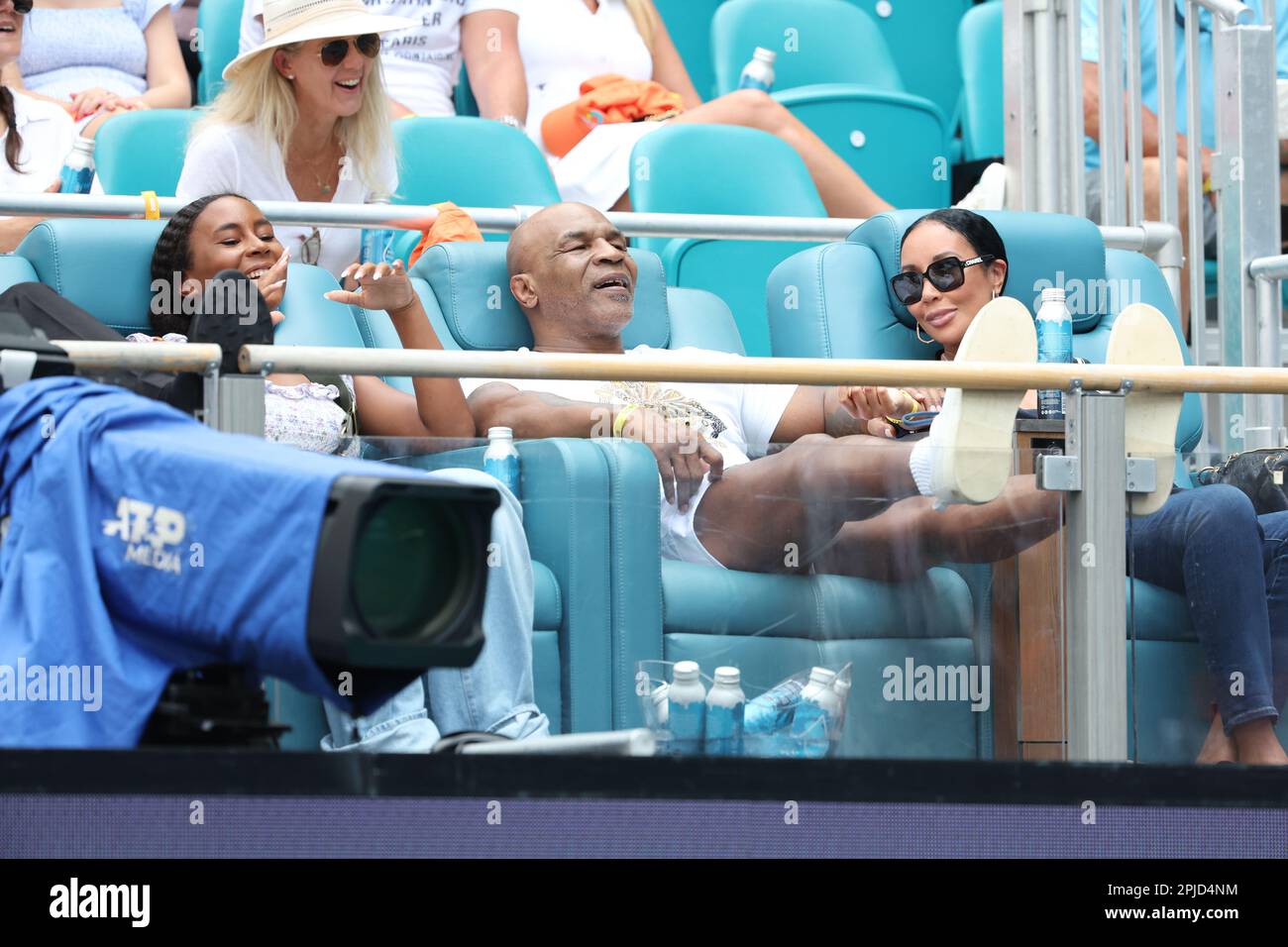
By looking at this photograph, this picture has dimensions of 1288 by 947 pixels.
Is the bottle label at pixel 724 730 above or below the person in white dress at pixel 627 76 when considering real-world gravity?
below

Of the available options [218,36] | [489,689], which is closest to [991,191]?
[218,36]

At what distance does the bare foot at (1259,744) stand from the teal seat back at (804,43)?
3.42 meters

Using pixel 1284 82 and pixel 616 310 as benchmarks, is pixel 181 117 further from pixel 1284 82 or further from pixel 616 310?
pixel 1284 82

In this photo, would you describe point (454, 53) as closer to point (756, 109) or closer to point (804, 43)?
point (756, 109)

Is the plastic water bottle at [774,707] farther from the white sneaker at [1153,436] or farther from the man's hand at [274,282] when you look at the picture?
the man's hand at [274,282]

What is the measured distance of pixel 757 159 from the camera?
4680 millimetres

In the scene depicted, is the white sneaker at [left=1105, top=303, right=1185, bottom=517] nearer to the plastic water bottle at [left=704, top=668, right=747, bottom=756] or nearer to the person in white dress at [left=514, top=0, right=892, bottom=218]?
the plastic water bottle at [left=704, top=668, right=747, bottom=756]

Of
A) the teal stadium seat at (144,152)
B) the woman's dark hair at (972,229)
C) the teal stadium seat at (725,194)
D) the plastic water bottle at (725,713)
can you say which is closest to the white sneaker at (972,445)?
the plastic water bottle at (725,713)

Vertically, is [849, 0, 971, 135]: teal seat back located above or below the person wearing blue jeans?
above

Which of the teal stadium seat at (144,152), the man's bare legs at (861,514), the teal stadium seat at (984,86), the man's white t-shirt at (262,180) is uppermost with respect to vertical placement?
the teal stadium seat at (984,86)

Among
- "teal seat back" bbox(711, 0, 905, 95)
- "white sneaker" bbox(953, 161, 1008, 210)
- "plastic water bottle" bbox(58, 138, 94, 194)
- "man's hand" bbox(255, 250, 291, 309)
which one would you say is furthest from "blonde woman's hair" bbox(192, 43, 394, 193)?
"teal seat back" bbox(711, 0, 905, 95)

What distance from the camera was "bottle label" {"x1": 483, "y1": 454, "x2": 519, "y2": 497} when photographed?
2.38 meters

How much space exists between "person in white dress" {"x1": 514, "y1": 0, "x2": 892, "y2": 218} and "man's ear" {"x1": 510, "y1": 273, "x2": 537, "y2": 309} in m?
1.10

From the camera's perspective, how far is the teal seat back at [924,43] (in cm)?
629
